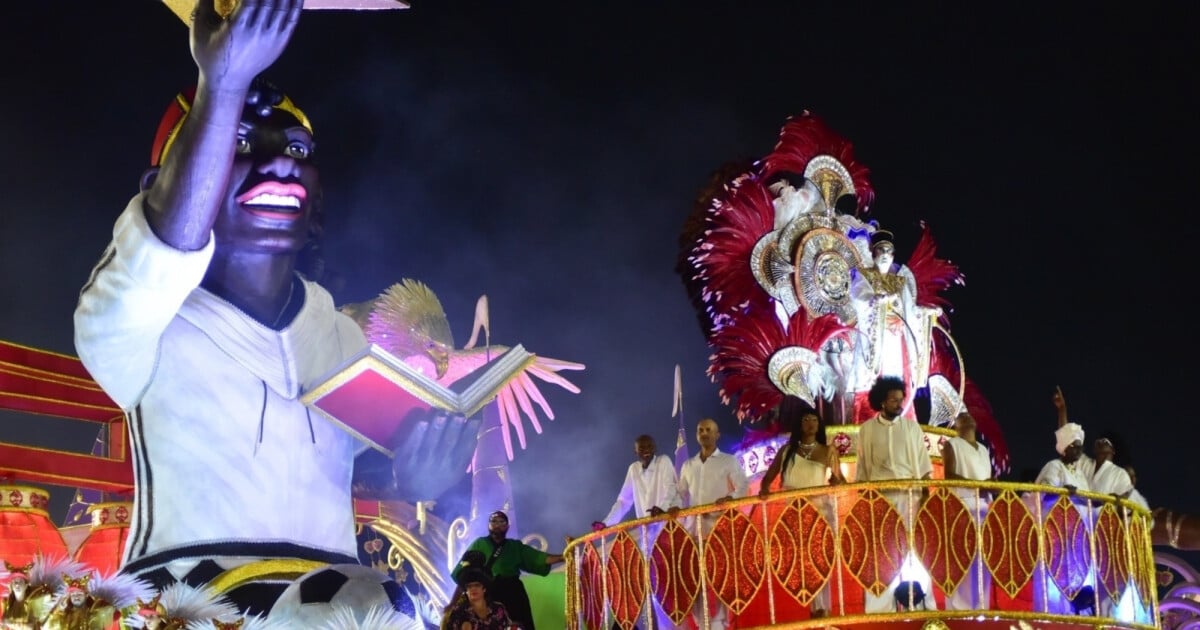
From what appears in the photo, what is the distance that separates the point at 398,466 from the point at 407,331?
6.49 ft

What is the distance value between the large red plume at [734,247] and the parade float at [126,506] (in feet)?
4.33

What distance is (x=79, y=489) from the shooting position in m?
12.5

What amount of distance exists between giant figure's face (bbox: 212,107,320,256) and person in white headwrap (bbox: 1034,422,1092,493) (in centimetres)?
475

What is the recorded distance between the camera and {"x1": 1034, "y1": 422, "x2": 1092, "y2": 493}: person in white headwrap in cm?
1031

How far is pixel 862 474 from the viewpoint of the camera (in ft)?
31.8

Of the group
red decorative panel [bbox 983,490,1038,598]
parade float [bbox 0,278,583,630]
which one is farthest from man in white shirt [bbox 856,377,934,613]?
parade float [bbox 0,278,583,630]

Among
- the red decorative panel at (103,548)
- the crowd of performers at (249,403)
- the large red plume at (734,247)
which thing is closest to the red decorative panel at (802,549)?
the crowd of performers at (249,403)

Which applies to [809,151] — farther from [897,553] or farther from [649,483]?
[897,553]

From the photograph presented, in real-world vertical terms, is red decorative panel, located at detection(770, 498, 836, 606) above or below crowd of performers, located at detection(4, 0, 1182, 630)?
below

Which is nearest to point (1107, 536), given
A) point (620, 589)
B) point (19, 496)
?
point (620, 589)

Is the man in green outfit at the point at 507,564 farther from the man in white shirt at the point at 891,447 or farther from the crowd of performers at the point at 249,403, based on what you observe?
the man in white shirt at the point at 891,447

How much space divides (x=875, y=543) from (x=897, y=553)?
0.13 metres

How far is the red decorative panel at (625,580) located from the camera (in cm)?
966

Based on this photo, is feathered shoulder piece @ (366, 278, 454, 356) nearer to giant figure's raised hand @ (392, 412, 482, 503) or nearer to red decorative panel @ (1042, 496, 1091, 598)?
giant figure's raised hand @ (392, 412, 482, 503)
